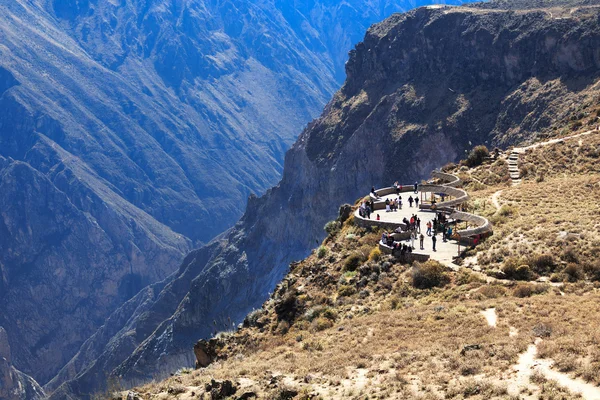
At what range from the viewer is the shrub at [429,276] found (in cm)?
3152

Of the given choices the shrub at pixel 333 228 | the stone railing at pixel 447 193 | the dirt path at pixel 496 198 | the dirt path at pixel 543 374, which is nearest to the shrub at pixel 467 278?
the dirt path at pixel 543 374

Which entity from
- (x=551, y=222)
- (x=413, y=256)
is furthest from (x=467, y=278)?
(x=551, y=222)

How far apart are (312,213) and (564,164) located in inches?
3896

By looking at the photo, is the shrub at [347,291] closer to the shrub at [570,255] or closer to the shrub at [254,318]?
the shrub at [254,318]

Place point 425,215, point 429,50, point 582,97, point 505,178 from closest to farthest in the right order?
1. point 425,215
2. point 505,178
3. point 582,97
4. point 429,50

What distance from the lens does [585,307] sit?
80.4 feet

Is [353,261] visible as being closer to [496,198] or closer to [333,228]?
[333,228]

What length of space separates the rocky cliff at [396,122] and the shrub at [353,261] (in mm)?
69630

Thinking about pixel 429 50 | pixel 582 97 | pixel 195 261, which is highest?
pixel 429 50

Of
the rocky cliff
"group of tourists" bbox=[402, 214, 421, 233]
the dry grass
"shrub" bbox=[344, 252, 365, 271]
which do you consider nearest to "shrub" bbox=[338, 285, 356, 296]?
"shrub" bbox=[344, 252, 365, 271]

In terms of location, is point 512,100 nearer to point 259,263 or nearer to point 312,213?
point 312,213

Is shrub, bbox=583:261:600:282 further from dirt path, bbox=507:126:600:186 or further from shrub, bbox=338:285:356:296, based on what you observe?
dirt path, bbox=507:126:600:186

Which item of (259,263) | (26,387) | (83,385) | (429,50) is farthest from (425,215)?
(26,387)

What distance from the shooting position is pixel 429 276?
31688mm
